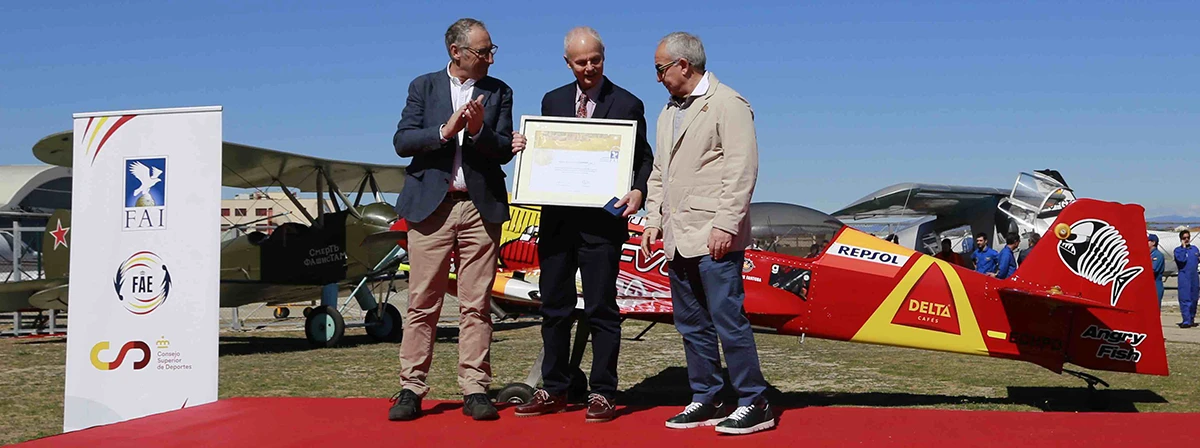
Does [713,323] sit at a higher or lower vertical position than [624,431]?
higher

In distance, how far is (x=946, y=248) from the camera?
16016mm

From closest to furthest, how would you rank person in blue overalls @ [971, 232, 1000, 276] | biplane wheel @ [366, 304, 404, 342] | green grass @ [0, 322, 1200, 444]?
1. green grass @ [0, 322, 1200, 444]
2. biplane wheel @ [366, 304, 404, 342]
3. person in blue overalls @ [971, 232, 1000, 276]

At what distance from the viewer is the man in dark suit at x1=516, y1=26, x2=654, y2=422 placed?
13.2 feet

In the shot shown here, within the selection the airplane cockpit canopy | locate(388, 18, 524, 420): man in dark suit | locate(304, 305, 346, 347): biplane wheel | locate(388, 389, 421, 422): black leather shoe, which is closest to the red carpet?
locate(388, 389, 421, 422): black leather shoe

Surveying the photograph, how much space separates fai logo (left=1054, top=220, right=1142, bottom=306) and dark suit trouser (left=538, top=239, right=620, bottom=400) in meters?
4.01

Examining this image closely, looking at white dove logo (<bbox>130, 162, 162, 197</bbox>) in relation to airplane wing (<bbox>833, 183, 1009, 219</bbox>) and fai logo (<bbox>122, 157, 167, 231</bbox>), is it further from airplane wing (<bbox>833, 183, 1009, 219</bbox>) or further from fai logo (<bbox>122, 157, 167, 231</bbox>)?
airplane wing (<bbox>833, 183, 1009, 219</bbox>)

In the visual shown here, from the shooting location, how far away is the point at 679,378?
8.98 metres

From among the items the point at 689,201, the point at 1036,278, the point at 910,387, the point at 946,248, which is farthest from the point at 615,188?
the point at 946,248

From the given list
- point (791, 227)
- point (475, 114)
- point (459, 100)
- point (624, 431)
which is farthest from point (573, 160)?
point (791, 227)

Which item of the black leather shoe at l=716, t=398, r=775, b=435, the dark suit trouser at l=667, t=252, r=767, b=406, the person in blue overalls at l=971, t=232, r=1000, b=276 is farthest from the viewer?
the person in blue overalls at l=971, t=232, r=1000, b=276

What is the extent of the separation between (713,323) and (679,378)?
5.24 metres

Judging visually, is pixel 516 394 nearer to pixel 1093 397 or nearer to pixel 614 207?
pixel 614 207

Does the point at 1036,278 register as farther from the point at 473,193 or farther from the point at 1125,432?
the point at 473,193

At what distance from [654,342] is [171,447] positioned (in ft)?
32.3
